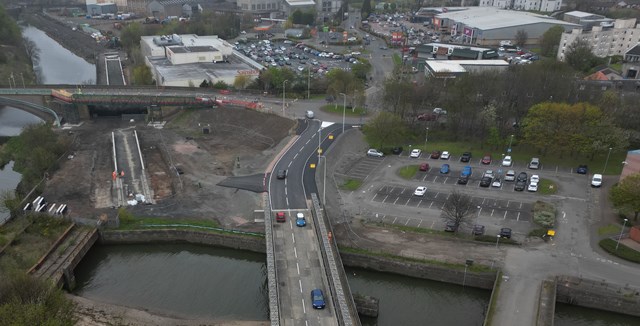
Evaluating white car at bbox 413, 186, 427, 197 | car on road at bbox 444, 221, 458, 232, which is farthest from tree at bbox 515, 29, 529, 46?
car on road at bbox 444, 221, 458, 232

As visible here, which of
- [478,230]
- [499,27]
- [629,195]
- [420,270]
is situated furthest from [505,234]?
[499,27]

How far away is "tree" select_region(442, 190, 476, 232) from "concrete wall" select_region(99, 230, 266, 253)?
73.3 feet

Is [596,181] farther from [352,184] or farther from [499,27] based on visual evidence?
[499,27]

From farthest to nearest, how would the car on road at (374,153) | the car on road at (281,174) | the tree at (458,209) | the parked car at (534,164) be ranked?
the car on road at (374,153) → the parked car at (534,164) → the car on road at (281,174) → the tree at (458,209)

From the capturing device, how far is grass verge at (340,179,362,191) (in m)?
63.0

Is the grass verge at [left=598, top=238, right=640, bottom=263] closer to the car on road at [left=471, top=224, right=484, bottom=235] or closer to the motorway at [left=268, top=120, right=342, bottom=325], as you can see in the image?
the car on road at [left=471, top=224, right=484, bottom=235]

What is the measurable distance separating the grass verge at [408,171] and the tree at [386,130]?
599 centimetres

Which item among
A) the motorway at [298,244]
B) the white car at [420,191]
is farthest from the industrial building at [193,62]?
the white car at [420,191]

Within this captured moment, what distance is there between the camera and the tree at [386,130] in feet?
237

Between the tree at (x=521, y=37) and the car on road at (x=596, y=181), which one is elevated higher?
the tree at (x=521, y=37)

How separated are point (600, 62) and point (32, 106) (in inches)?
5257

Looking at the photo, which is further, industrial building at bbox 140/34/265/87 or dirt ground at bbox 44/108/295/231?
industrial building at bbox 140/34/265/87

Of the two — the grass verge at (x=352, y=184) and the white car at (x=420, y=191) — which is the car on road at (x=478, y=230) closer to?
the white car at (x=420, y=191)

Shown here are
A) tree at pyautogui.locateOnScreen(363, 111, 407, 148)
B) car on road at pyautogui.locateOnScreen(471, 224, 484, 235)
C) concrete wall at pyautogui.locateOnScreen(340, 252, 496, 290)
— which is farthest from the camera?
tree at pyautogui.locateOnScreen(363, 111, 407, 148)
